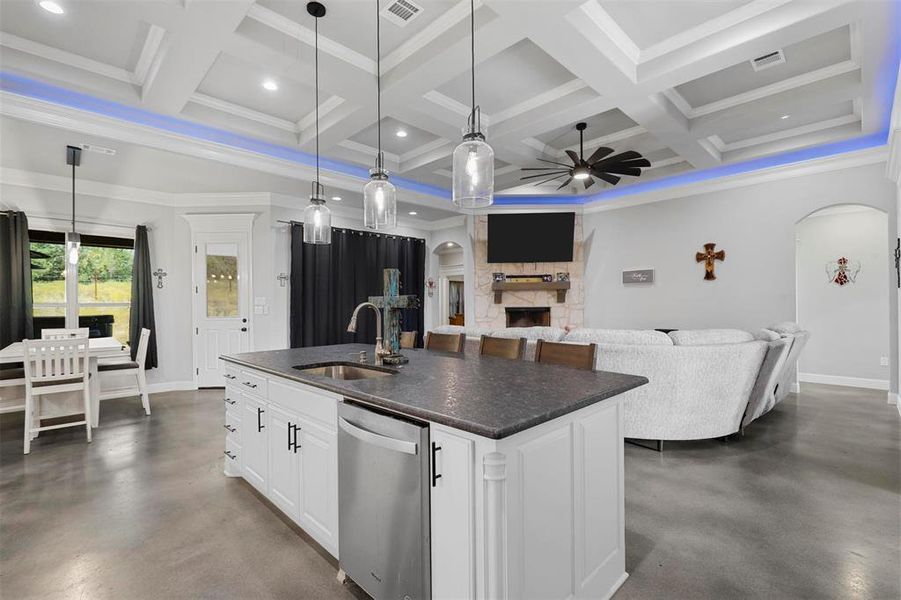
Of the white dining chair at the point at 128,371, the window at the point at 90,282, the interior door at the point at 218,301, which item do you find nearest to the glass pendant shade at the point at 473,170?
the white dining chair at the point at 128,371

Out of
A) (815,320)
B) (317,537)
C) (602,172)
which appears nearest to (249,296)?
(317,537)

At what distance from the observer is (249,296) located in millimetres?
5672

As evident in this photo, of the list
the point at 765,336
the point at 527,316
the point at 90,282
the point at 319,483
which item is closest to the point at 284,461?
the point at 319,483

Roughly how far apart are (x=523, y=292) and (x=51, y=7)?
618 cm

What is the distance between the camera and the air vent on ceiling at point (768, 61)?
130 inches

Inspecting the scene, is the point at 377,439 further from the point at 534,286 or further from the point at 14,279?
the point at 534,286

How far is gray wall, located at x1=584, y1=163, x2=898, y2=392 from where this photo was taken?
16.2 feet

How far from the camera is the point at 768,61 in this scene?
3.40 metres

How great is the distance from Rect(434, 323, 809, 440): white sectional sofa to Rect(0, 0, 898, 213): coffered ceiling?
2059 mm

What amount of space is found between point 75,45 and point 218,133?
1.32 metres

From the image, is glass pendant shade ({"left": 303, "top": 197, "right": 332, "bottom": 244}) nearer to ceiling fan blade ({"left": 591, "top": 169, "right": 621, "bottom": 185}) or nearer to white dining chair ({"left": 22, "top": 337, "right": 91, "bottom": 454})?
white dining chair ({"left": 22, "top": 337, "right": 91, "bottom": 454})

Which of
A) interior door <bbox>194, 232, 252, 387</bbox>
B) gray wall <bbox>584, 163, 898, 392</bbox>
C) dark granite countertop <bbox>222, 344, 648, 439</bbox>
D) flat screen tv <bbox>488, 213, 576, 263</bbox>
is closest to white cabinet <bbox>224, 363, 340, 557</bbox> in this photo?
dark granite countertop <bbox>222, 344, 648, 439</bbox>

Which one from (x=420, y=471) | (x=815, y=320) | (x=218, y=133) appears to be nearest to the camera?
(x=420, y=471)

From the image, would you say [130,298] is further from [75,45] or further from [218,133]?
[75,45]
